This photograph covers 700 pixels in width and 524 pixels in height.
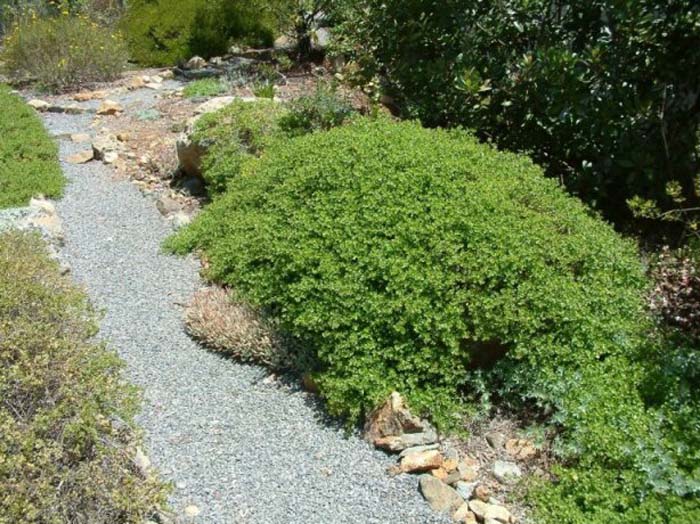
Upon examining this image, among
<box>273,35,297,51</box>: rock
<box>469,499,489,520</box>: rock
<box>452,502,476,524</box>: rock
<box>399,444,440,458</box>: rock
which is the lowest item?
<box>452,502,476,524</box>: rock

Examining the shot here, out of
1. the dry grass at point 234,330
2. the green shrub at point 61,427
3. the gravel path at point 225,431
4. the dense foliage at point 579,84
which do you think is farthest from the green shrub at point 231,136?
the green shrub at point 61,427

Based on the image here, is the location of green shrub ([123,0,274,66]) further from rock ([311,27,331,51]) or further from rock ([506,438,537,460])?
rock ([506,438,537,460])

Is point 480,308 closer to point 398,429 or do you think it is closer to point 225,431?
point 398,429

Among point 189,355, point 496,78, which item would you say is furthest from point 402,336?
point 496,78

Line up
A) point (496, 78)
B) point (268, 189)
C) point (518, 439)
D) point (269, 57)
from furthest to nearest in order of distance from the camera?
point (269, 57)
point (496, 78)
point (268, 189)
point (518, 439)

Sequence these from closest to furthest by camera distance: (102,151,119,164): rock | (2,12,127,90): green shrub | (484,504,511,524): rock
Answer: (484,504,511,524): rock, (102,151,119,164): rock, (2,12,127,90): green shrub

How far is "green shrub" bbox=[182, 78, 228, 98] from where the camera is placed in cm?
1008

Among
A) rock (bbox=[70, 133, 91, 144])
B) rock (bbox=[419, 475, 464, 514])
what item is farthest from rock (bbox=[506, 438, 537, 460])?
rock (bbox=[70, 133, 91, 144])

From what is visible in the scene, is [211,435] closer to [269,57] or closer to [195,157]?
[195,157]

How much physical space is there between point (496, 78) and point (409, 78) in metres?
0.98

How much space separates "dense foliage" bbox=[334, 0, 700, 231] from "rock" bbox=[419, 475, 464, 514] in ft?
8.38

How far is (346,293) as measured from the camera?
12.7ft

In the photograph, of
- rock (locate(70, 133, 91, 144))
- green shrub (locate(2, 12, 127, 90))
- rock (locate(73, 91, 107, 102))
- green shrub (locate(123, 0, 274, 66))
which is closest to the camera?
rock (locate(70, 133, 91, 144))

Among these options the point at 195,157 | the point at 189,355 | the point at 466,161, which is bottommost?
the point at 189,355
